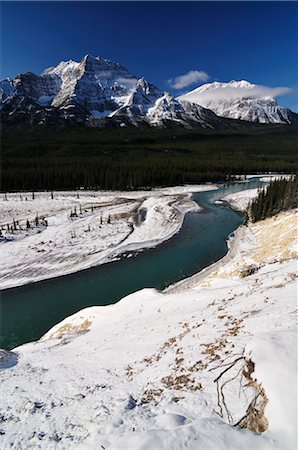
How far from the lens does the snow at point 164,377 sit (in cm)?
673

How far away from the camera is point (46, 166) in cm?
12556

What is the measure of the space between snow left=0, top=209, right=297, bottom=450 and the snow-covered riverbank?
20.0 metres

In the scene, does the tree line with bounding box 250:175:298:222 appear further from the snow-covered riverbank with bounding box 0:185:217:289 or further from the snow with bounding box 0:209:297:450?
the snow with bounding box 0:209:297:450

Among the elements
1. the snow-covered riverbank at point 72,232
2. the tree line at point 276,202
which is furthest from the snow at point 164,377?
the tree line at point 276,202

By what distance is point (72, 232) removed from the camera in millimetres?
50625

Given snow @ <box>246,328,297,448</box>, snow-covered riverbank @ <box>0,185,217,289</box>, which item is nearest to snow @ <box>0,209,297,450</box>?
snow @ <box>246,328,297,448</box>

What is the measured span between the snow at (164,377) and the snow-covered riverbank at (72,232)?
786 inches

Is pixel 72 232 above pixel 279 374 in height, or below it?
below

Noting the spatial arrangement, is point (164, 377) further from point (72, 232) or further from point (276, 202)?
point (276, 202)

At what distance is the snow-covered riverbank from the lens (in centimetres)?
3831

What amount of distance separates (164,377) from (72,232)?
140ft

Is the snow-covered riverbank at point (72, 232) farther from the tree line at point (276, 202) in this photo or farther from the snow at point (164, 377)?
the snow at point (164, 377)

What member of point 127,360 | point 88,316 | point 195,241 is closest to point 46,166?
point 195,241

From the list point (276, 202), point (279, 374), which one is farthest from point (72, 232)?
point (279, 374)
